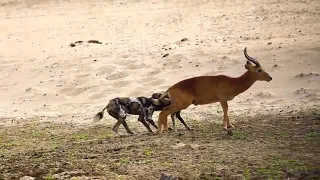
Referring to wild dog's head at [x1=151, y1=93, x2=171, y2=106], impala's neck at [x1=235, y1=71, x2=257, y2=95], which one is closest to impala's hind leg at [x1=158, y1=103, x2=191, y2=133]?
wild dog's head at [x1=151, y1=93, x2=171, y2=106]

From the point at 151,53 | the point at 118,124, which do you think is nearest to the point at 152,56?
the point at 151,53

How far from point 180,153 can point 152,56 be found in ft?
28.4

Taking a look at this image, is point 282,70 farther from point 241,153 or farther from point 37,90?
point 241,153

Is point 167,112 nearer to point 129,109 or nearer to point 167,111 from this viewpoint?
point 167,111

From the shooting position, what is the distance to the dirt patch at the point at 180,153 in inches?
319

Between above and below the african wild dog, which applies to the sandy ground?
below

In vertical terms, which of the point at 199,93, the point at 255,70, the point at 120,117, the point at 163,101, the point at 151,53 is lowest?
the point at 151,53

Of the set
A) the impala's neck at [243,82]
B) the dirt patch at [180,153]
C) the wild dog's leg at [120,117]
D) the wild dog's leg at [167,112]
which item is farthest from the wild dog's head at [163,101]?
the impala's neck at [243,82]

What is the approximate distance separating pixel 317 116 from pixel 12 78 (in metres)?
8.40

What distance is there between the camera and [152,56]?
17531 millimetres

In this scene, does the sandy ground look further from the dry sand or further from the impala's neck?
the impala's neck

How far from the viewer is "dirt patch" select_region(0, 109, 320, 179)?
26.6ft

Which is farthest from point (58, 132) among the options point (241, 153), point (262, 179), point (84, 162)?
point (262, 179)

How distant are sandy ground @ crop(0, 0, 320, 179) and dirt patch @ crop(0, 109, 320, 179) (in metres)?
0.83
